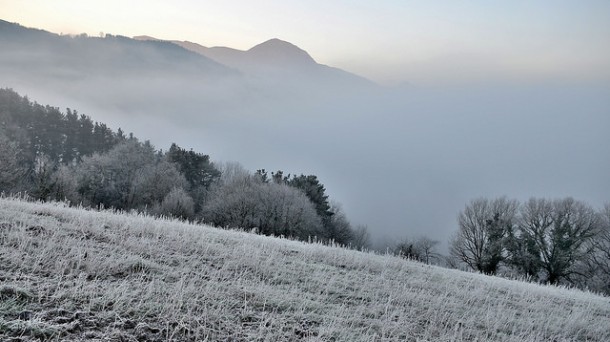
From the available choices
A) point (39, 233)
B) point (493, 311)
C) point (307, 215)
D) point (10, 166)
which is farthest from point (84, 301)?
point (307, 215)

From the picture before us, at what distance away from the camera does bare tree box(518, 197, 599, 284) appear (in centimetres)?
5206

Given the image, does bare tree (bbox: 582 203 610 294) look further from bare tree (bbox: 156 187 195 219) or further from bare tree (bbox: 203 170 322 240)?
bare tree (bbox: 156 187 195 219)

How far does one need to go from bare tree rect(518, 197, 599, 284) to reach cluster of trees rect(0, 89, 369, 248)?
2924 cm

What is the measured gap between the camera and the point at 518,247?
5562 cm

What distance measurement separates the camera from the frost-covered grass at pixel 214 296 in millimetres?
5254

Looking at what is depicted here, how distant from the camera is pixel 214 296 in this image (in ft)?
21.5

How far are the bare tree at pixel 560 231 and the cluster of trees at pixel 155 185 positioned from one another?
29.2 meters

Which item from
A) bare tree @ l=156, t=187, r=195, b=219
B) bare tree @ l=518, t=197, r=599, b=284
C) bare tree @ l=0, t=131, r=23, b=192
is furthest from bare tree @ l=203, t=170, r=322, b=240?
bare tree @ l=518, t=197, r=599, b=284

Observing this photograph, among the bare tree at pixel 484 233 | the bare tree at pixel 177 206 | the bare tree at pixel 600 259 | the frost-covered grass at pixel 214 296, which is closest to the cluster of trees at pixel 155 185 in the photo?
the bare tree at pixel 177 206

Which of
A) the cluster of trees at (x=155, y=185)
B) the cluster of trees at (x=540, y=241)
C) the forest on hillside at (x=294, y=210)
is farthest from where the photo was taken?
the cluster of trees at (x=155, y=185)

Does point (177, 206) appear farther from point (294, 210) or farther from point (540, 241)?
point (540, 241)

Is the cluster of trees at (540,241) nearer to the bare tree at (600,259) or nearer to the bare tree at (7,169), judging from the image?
the bare tree at (600,259)

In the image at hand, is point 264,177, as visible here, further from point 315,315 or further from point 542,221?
point 315,315

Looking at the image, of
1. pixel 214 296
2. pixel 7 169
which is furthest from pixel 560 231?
pixel 7 169
